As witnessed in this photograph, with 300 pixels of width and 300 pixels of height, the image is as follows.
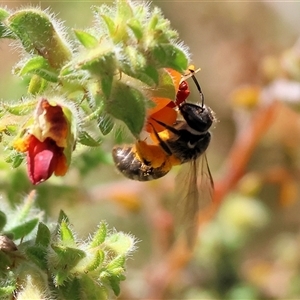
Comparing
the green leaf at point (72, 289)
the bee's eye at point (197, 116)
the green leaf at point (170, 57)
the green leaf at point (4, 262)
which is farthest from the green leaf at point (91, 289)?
the bee's eye at point (197, 116)

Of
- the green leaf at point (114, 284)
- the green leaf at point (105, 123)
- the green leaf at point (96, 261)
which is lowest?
the green leaf at point (114, 284)

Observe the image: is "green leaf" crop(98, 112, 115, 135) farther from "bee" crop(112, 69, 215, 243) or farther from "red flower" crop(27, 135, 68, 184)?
"bee" crop(112, 69, 215, 243)

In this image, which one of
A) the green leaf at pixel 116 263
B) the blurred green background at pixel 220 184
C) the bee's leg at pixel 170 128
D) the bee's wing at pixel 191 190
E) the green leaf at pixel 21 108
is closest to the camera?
the green leaf at pixel 21 108

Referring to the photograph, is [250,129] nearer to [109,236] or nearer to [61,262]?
[109,236]

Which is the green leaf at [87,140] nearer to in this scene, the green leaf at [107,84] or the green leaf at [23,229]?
the green leaf at [107,84]

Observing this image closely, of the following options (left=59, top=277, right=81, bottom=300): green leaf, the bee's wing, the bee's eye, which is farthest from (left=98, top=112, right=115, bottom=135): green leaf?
the bee's wing

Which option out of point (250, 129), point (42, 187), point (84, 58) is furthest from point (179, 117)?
point (250, 129)

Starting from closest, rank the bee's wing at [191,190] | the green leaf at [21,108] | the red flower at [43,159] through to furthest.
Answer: the red flower at [43,159] < the green leaf at [21,108] < the bee's wing at [191,190]
